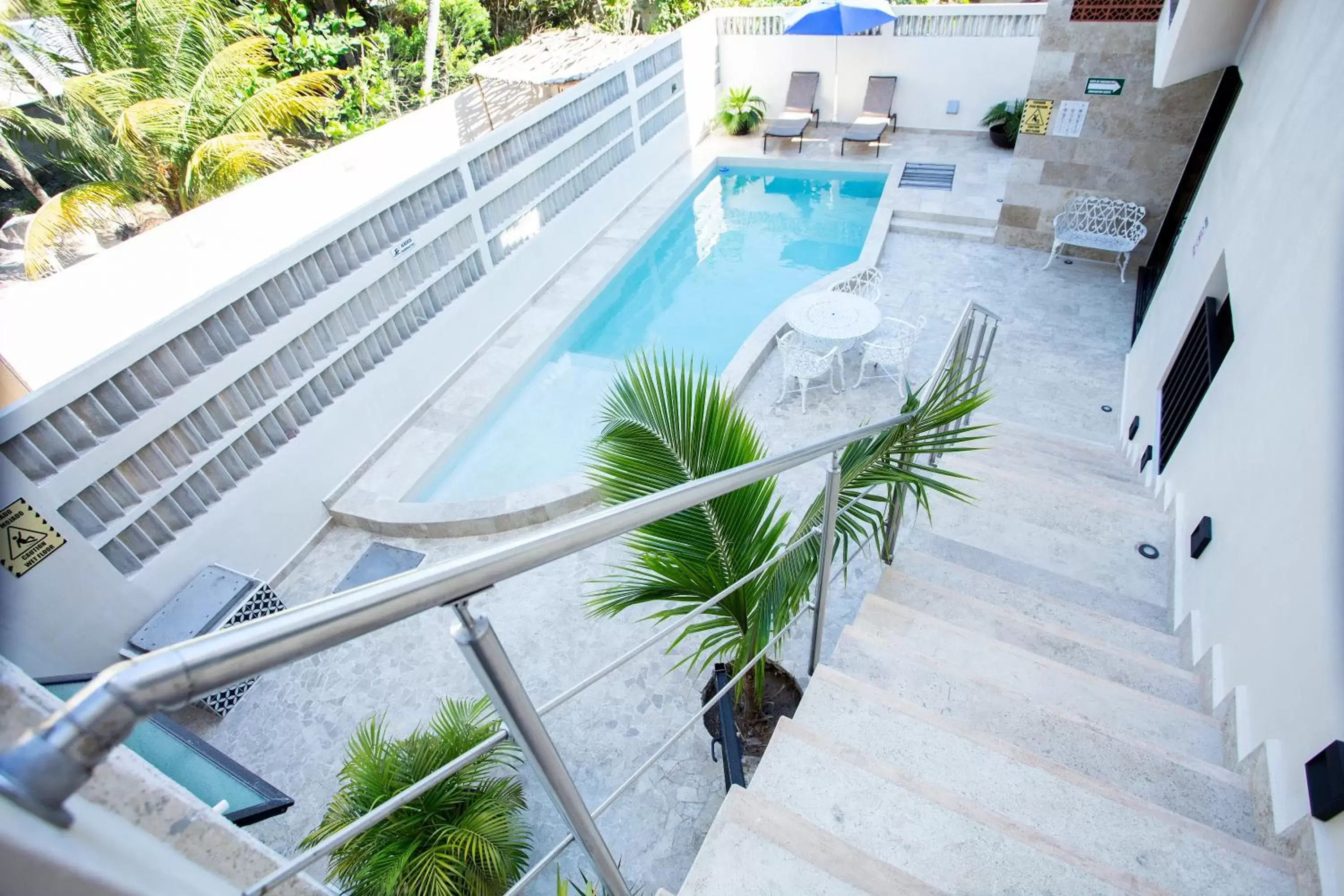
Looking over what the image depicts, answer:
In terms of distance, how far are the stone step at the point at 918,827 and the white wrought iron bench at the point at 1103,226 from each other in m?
7.07

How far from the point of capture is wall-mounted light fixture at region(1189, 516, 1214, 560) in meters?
3.15

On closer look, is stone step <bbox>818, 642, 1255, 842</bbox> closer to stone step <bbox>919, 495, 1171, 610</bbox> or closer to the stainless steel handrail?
stone step <bbox>919, 495, 1171, 610</bbox>

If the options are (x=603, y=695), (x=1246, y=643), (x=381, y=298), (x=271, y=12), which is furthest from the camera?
(x=271, y=12)

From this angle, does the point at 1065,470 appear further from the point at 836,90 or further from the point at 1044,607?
the point at 836,90

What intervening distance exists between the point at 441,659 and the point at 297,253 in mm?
3251

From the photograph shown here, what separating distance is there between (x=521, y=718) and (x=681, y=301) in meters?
8.36

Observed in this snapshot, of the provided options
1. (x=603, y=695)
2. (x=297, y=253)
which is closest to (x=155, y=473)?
(x=297, y=253)

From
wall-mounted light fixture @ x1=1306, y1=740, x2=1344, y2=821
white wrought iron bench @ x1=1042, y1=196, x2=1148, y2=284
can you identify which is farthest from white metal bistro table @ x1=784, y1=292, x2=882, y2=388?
wall-mounted light fixture @ x1=1306, y1=740, x2=1344, y2=821

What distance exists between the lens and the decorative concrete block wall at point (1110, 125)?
6453mm

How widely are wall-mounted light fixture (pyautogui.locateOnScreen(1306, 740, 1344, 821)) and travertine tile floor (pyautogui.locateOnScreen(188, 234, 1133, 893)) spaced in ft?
7.21

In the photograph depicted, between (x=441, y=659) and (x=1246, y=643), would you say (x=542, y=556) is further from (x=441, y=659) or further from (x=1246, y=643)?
(x=441, y=659)

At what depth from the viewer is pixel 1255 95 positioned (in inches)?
172

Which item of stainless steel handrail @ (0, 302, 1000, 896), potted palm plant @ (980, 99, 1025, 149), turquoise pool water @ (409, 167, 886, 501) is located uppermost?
stainless steel handrail @ (0, 302, 1000, 896)

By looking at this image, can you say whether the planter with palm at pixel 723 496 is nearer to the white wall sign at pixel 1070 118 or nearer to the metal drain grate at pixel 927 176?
the white wall sign at pixel 1070 118
